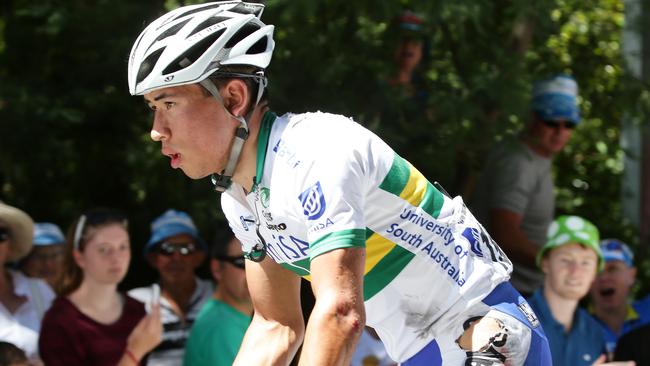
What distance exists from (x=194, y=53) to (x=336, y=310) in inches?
31.8

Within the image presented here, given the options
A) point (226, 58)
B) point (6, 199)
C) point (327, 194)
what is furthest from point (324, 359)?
point (6, 199)

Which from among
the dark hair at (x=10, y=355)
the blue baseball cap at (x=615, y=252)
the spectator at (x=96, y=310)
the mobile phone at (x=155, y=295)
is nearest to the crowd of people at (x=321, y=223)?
the dark hair at (x=10, y=355)

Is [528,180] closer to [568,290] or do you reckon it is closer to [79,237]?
[568,290]

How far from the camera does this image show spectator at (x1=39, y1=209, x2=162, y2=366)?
517 centimetres

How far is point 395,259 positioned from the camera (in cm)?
305

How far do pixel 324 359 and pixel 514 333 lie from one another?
2.12 ft

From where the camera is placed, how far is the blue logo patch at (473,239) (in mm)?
3135

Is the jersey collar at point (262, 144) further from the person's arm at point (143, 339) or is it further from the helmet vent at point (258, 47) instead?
the person's arm at point (143, 339)

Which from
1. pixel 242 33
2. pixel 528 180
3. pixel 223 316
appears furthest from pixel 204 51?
pixel 528 180

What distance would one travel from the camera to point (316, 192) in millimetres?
2742

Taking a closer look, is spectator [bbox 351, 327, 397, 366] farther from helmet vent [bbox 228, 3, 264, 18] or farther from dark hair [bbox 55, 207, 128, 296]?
helmet vent [bbox 228, 3, 264, 18]

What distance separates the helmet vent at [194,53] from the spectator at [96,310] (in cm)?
258

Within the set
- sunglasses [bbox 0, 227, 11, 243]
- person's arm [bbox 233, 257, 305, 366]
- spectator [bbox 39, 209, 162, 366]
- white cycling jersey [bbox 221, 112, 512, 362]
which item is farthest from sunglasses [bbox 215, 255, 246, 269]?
white cycling jersey [bbox 221, 112, 512, 362]

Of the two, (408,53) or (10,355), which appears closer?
(10,355)
